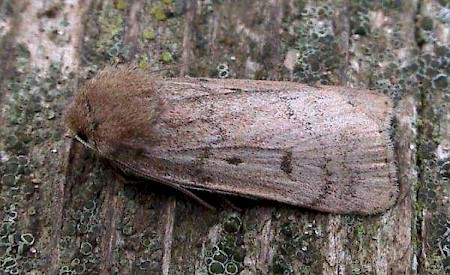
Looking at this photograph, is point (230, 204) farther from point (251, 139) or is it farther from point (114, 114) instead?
point (114, 114)

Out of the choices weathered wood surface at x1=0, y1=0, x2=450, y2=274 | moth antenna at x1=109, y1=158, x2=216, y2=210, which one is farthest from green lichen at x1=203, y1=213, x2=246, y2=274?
moth antenna at x1=109, y1=158, x2=216, y2=210

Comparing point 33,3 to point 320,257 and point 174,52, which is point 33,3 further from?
point 320,257

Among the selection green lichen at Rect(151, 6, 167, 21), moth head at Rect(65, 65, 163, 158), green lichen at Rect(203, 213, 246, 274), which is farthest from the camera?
green lichen at Rect(151, 6, 167, 21)

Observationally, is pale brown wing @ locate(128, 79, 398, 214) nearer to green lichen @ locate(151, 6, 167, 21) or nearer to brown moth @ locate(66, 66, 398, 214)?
brown moth @ locate(66, 66, 398, 214)

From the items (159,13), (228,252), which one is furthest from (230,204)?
(159,13)

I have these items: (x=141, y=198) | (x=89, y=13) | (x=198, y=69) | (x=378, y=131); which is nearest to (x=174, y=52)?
(x=198, y=69)

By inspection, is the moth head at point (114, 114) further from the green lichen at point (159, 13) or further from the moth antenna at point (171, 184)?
the green lichen at point (159, 13)
